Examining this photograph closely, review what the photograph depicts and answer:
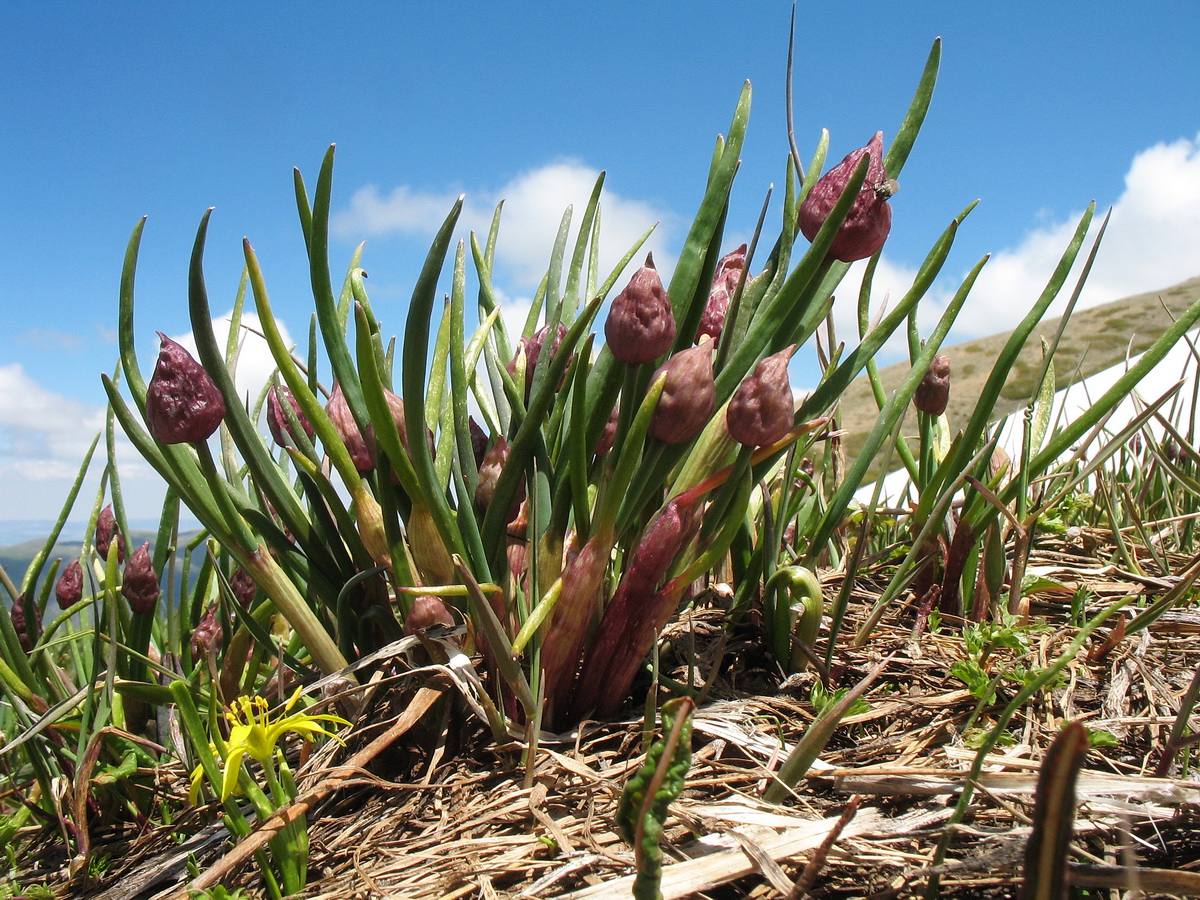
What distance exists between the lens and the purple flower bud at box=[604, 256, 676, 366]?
86cm

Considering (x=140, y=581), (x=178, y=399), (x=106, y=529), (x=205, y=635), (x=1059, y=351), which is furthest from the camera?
(x=1059, y=351)

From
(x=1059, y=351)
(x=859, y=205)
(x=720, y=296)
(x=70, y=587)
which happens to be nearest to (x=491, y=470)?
(x=720, y=296)

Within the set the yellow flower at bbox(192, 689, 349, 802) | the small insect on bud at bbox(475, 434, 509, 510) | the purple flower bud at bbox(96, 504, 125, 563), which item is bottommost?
the yellow flower at bbox(192, 689, 349, 802)

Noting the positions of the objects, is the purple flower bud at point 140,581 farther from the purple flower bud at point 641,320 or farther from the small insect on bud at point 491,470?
the purple flower bud at point 641,320

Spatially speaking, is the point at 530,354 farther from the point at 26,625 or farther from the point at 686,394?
the point at 26,625

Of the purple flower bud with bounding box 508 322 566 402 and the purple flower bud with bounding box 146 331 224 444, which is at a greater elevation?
the purple flower bud with bounding box 508 322 566 402

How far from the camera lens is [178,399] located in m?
0.89

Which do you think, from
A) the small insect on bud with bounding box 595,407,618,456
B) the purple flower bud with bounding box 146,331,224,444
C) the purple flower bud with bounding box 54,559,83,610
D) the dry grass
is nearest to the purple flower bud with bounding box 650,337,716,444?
the small insect on bud with bounding box 595,407,618,456

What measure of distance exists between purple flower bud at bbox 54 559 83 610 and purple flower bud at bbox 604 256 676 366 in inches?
53.4

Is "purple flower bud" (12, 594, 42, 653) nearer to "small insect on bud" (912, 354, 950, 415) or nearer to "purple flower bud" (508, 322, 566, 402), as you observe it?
"purple flower bud" (508, 322, 566, 402)

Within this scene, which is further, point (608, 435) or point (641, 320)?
point (608, 435)

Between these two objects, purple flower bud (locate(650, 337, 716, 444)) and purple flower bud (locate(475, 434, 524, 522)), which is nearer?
purple flower bud (locate(650, 337, 716, 444))

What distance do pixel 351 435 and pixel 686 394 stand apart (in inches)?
17.8

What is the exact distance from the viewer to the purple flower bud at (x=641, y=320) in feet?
2.81
